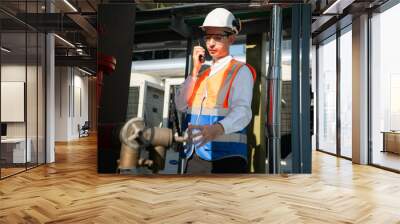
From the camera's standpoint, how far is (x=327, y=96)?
10.1 metres

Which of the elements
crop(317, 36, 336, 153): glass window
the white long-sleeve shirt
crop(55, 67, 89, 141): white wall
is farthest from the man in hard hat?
crop(55, 67, 89, 141): white wall

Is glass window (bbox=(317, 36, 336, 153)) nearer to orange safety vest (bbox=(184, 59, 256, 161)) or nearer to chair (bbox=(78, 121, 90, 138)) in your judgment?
orange safety vest (bbox=(184, 59, 256, 161))

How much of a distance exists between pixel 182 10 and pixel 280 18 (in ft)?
5.05

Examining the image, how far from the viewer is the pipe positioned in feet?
19.7

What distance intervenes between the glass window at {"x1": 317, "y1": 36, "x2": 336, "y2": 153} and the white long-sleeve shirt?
4.30 metres

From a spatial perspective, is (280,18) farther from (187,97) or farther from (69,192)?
(69,192)

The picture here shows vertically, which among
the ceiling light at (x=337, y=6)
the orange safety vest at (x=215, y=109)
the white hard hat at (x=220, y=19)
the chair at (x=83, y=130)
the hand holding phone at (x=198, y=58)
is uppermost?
the ceiling light at (x=337, y=6)

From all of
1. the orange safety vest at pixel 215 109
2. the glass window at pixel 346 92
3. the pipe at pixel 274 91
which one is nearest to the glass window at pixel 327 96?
the glass window at pixel 346 92

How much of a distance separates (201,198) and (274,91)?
7.40 feet

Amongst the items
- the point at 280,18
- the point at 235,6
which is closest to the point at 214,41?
the point at 235,6

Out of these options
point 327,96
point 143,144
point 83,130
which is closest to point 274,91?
point 143,144

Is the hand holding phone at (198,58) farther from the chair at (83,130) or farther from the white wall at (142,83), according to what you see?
the chair at (83,130)

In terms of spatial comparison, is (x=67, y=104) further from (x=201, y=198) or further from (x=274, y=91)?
(x=201, y=198)

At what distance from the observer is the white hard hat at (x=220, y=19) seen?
6.06 meters
